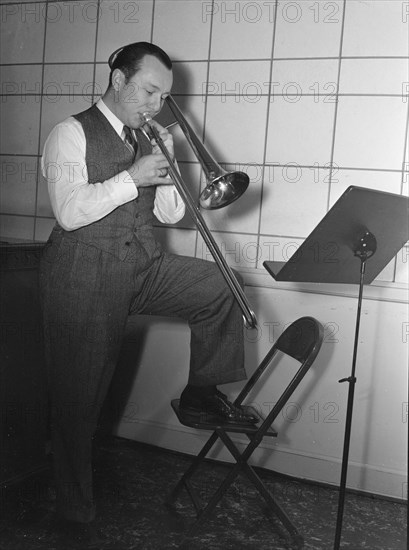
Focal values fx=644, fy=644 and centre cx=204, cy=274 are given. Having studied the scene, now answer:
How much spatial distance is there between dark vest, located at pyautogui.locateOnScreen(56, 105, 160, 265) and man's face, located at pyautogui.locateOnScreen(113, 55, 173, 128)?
2.3 inches

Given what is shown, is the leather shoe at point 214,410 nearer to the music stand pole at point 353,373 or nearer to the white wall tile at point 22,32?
the music stand pole at point 353,373

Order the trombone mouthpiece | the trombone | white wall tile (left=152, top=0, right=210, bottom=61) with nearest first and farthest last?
the trombone
the trombone mouthpiece
white wall tile (left=152, top=0, right=210, bottom=61)

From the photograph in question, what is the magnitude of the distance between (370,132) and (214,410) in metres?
0.92

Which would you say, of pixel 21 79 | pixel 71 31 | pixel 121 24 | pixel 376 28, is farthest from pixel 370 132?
pixel 21 79

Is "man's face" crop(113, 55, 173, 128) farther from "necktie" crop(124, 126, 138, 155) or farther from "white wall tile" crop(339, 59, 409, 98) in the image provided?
"white wall tile" crop(339, 59, 409, 98)

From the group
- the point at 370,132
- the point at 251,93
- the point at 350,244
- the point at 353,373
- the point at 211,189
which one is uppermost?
the point at 251,93

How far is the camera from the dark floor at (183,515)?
156cm

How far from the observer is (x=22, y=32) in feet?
6.66

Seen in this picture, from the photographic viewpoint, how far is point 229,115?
2039 millimetres

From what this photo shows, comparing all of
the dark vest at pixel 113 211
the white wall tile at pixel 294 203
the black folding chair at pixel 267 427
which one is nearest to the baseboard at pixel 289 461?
the black folding chair at pixel 267 427

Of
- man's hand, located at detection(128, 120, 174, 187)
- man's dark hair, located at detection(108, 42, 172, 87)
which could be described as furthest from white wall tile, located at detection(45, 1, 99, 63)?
man's hand, located at detection(128, 120, 174, 187)

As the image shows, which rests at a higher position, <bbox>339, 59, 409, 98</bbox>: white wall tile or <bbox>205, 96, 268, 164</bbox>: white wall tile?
<bbox>339, 59, 409, 98</bbox>: white wall tile

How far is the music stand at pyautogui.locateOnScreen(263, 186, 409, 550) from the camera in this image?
1299 mm

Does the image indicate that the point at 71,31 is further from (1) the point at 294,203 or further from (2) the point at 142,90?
(1) the point at 294,203
